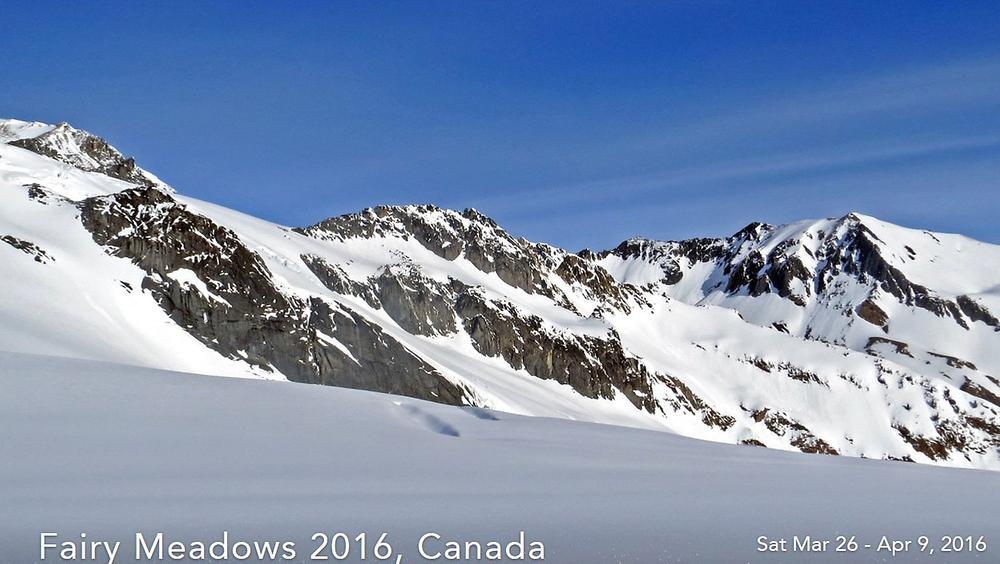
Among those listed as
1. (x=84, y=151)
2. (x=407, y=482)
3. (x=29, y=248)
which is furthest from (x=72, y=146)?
(x=407, y=482)

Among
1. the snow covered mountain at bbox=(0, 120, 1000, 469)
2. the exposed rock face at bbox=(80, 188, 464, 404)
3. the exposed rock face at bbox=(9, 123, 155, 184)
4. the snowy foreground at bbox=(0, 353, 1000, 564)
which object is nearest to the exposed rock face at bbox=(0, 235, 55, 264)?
the snow covered mountain at bbox=(0, 120, 1000, 469)

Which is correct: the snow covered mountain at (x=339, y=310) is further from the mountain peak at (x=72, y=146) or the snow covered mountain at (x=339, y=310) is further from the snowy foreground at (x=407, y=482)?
the snowy foreground at (x=407, y=482)

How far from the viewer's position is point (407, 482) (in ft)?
44.5

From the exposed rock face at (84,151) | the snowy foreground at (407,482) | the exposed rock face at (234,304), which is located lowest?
the snowy foreground at (407,482)

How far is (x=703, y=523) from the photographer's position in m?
→ 11.8

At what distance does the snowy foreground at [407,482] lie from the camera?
425 inches

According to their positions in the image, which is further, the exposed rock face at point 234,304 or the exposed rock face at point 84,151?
the exposed rock face at point 84,151

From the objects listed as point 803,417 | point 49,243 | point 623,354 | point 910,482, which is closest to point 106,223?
point 49,243

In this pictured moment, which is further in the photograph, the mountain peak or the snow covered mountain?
the mountain peak

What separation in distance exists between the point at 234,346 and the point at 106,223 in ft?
51.3

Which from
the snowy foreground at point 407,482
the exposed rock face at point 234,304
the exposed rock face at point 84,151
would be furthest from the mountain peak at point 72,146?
the snowy foreground at point 407,482

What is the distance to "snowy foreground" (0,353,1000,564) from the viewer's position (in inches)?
425

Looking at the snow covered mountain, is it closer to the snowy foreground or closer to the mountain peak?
the mountain peak

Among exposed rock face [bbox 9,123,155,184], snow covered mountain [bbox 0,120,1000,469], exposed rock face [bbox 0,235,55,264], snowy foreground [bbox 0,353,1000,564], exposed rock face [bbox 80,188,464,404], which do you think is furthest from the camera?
exposed rock face [bbox 9,123,155,184]
